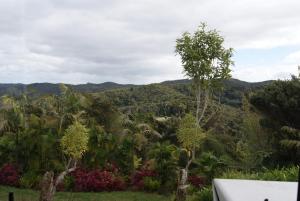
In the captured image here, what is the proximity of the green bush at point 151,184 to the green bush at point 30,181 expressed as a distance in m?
3.39

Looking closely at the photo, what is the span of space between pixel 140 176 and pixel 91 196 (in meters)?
2.16

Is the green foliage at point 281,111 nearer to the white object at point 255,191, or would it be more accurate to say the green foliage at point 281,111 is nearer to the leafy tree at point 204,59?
the leafy tree at point 204,59

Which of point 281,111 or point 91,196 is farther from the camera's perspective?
point 281,111

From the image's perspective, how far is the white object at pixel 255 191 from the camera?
3736 millimetres

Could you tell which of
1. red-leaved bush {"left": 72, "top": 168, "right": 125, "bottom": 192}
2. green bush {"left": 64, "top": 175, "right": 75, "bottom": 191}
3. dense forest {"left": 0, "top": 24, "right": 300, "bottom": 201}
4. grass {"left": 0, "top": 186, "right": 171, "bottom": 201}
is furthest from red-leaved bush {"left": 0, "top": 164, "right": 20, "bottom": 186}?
red-leaved bush {"left": 72, "top": 168, "right": 125, "bottom": 192}

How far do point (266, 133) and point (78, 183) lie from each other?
7361 millimetres

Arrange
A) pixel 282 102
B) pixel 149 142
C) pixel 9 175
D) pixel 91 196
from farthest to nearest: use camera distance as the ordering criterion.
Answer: pixel 149 142 → pixel 282 102 → pixel 9 175 → pixel 91 196

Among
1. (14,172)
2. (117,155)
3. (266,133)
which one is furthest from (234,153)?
(14,172)

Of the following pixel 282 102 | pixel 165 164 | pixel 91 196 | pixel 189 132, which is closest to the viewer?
pixel 91 196

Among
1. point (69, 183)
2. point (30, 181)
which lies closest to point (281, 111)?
point (69, 183)

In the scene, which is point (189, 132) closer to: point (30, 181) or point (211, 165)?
point (211, 165)

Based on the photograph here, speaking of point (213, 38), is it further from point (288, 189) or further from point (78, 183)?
point (288, 189)

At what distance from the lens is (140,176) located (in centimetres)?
1647

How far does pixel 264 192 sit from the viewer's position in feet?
13.3
